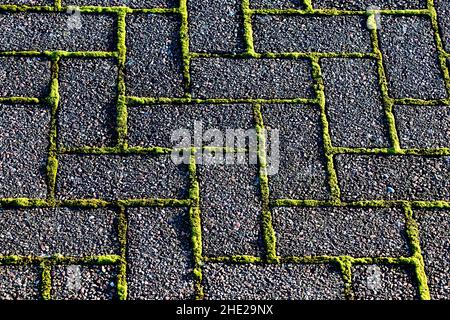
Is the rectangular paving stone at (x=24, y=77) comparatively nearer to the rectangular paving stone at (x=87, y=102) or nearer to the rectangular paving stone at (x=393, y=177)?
the rectangular paving stone at (x=87, y=102)

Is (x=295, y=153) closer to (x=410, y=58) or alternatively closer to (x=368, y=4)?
(x=410, y=58)

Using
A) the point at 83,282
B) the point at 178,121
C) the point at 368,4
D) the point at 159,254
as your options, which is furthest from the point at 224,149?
the point at 368,4

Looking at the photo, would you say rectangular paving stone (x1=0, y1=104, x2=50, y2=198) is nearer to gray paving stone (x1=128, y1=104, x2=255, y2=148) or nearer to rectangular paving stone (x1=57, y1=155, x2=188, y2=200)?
rectangular paving stone (x1=57, y1=155, x2=188, y2=200)

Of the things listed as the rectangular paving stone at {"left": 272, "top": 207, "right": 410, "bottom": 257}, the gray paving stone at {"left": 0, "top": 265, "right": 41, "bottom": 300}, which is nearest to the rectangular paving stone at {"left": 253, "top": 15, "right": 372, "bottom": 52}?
the rectangular paving stone at {"left": 272, "top": 207, "right": 410, "bottom": 257}

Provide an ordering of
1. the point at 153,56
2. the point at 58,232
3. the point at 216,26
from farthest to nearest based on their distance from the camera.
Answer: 1. the point at 216,26
2. the point at 153,56
3. the point at 58,232

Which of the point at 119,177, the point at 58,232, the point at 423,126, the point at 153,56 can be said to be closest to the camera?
the point at 58,232
